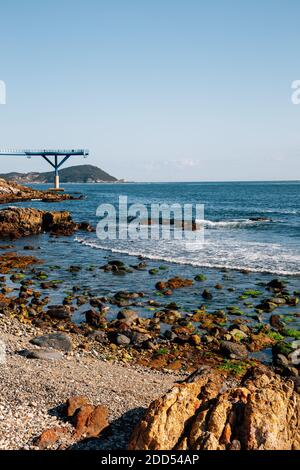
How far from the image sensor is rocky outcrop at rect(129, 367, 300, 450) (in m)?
7.67

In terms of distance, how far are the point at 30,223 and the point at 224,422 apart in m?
40.3

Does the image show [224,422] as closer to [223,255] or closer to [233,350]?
[233,350]

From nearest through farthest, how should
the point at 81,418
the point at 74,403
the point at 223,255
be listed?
the point at 81,418, the point at 74,403, the point at 223,255

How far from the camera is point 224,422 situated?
793cm

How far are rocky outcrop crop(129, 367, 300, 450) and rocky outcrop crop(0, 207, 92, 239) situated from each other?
3707 centimetres

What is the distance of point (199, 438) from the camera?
773 centimetres

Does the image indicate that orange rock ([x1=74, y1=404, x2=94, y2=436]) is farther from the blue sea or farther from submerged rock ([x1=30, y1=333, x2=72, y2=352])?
the blue sea

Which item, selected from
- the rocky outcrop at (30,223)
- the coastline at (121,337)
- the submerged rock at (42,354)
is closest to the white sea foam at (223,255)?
the coastline at (121,337)

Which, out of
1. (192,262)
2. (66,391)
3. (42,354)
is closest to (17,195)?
(192,262)

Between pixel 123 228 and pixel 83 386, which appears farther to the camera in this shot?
pixel 123 228

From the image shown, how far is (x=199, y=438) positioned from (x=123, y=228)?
43.0 m
